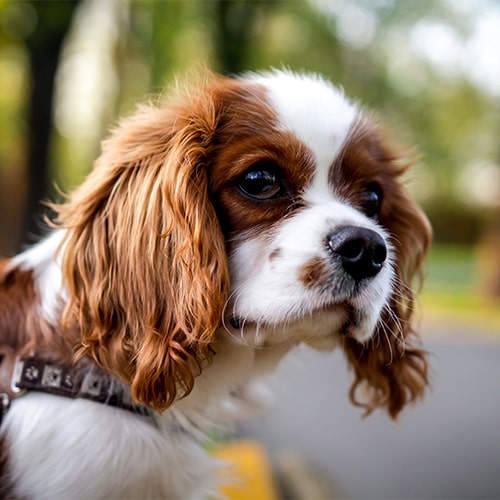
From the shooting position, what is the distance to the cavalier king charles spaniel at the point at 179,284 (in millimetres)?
1865

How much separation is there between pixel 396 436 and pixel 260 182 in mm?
4185

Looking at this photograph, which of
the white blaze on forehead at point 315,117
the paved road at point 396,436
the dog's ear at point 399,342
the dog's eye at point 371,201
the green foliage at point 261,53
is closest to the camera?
the white blaze on forehead at point 315,117

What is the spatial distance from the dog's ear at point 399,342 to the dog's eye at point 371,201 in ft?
0.27

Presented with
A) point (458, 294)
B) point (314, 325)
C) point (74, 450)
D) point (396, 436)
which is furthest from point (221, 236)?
point (458, 294)

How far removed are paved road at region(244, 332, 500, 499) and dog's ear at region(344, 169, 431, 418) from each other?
1.23 meters

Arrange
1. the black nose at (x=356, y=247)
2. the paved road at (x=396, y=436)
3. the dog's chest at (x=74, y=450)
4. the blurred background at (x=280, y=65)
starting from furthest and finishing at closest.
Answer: the blurred background at (x=280, y=65) → the paved road at (x=396, y=436) → the dog's chest at (x=74, y=450) → the black nose at (x=356, y=247)

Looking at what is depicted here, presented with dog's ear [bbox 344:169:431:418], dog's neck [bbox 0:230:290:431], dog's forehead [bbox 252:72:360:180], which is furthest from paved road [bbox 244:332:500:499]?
dog's forehead [bbox 252:72:360:180]

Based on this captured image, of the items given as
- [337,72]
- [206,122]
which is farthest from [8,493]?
[337,72]

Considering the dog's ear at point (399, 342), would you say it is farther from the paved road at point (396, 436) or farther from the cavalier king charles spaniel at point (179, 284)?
the paved road at point (396, 436)

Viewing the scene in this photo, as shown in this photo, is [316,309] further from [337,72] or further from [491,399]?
[337,72]

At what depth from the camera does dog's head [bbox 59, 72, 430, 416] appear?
184 cm

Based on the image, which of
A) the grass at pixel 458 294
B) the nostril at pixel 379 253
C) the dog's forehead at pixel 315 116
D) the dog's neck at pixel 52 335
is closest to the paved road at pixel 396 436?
the grass at pixel 458 294

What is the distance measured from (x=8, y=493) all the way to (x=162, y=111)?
1.28 m

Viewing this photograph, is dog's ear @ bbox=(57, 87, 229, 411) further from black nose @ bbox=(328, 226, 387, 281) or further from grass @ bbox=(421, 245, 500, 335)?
grass @ bbox=(421, 245, 500, 335)
